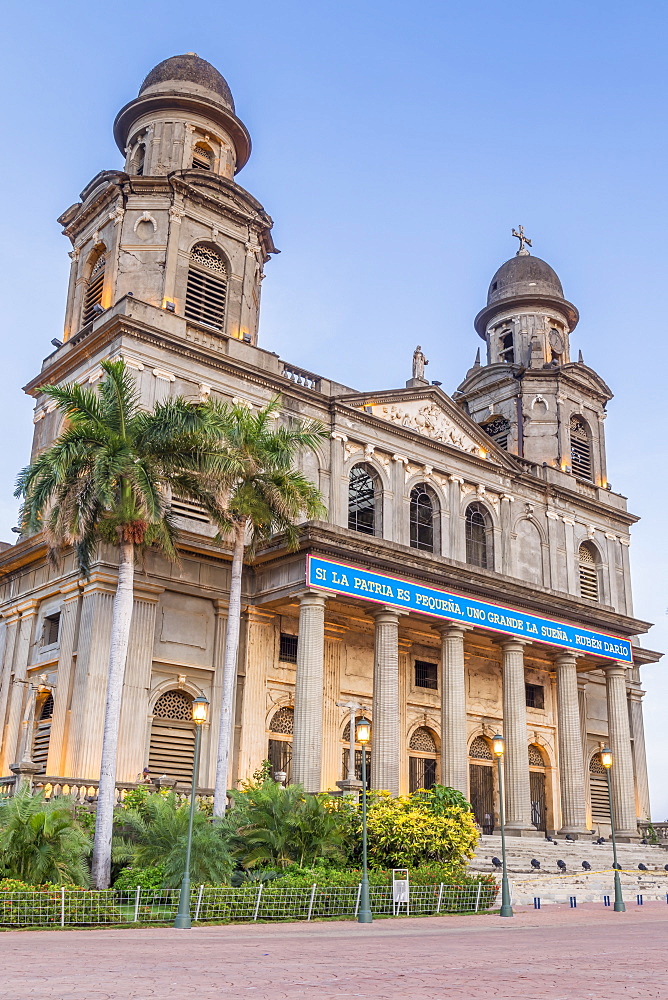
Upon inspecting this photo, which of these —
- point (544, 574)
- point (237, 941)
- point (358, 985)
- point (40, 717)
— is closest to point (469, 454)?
point (544, 574)

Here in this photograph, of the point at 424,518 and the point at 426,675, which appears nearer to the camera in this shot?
the point at 426,675

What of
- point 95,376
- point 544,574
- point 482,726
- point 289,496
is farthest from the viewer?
point 544,574

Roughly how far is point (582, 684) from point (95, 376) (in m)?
23.9

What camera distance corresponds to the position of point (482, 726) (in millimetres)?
37719

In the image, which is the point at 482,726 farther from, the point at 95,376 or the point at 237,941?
the point at 237,941

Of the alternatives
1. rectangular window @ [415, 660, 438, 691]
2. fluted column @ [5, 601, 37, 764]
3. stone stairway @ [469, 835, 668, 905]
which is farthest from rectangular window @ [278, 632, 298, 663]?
stone stairway @ [469, 835, 668, 905]

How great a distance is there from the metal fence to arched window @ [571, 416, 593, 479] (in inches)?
1064

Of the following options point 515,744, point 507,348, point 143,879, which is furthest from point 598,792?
point 143,879

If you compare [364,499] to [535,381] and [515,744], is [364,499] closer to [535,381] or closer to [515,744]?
[515,744]

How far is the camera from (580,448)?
153 feet

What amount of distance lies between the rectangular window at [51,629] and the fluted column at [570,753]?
17.9 metres

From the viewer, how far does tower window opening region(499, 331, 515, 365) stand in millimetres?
49594

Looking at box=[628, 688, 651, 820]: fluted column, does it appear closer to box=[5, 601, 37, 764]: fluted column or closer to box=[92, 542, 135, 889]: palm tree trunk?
box=[5, 601, 37, 764]: fluted column

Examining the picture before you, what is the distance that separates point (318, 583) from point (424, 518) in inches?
360
